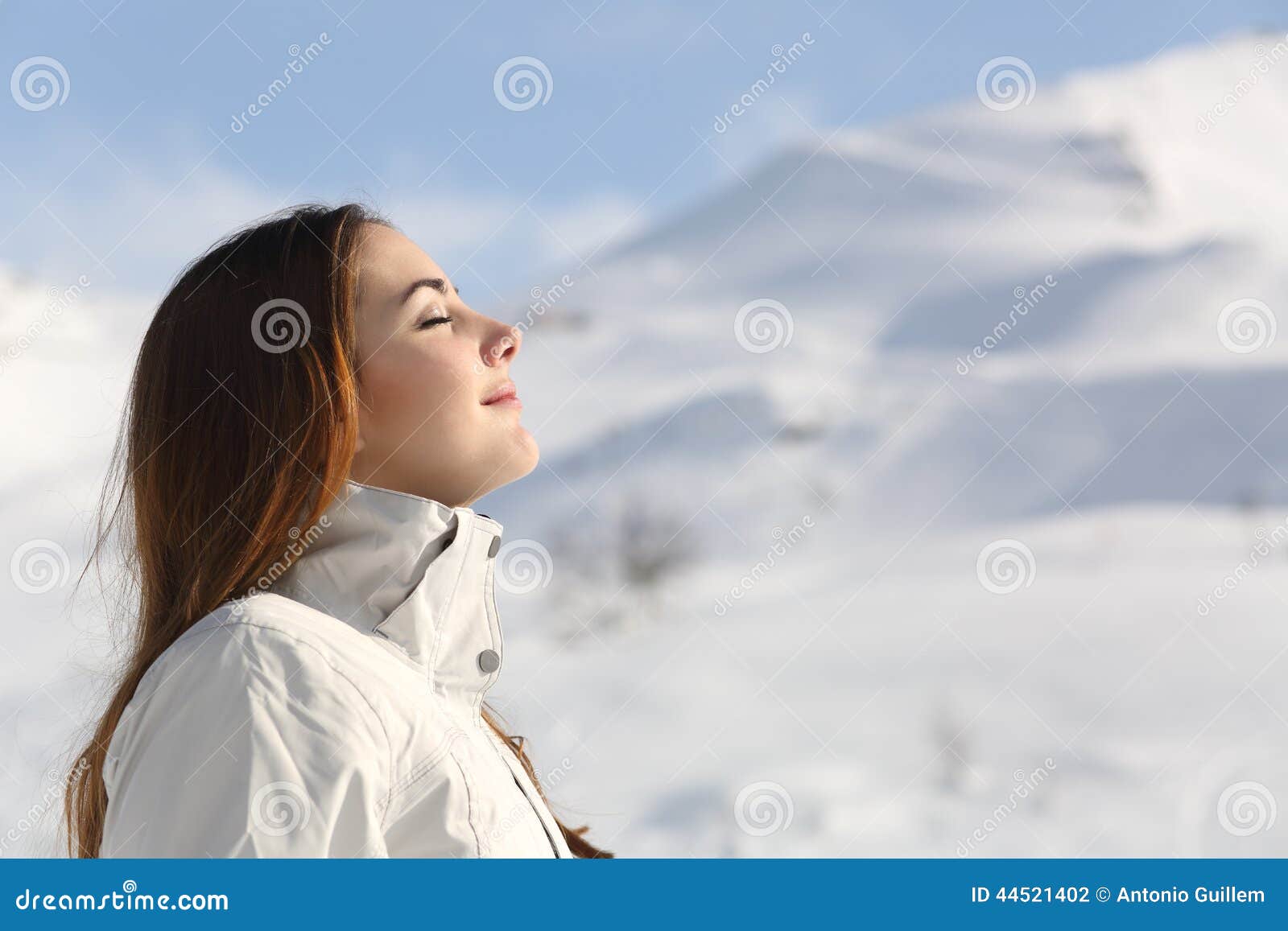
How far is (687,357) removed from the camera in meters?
19.1

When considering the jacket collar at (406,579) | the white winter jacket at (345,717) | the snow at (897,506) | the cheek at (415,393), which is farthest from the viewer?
the snow at (897,506)

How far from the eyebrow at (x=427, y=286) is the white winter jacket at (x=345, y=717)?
28cm

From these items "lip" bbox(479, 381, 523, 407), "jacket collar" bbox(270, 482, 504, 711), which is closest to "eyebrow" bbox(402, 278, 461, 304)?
"lip" bbox(479, 381, 523, 407)

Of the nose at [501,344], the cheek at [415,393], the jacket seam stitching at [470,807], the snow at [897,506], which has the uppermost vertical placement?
the snow at [897,506]

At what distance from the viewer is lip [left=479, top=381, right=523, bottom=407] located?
1520 mm

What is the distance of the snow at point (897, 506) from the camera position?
21.3 ft

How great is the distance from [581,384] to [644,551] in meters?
9.49

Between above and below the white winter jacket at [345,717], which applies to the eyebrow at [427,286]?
above

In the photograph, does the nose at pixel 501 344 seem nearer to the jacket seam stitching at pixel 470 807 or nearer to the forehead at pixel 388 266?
the forehead at pixel 388 266

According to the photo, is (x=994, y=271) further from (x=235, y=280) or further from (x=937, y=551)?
(x=235, y=280)

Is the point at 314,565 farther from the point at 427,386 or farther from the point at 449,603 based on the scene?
the point at 427,386

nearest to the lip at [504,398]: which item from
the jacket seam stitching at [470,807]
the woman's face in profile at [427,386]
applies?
the woman's face in profile at [427,386]

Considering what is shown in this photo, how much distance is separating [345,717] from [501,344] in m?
0.59
